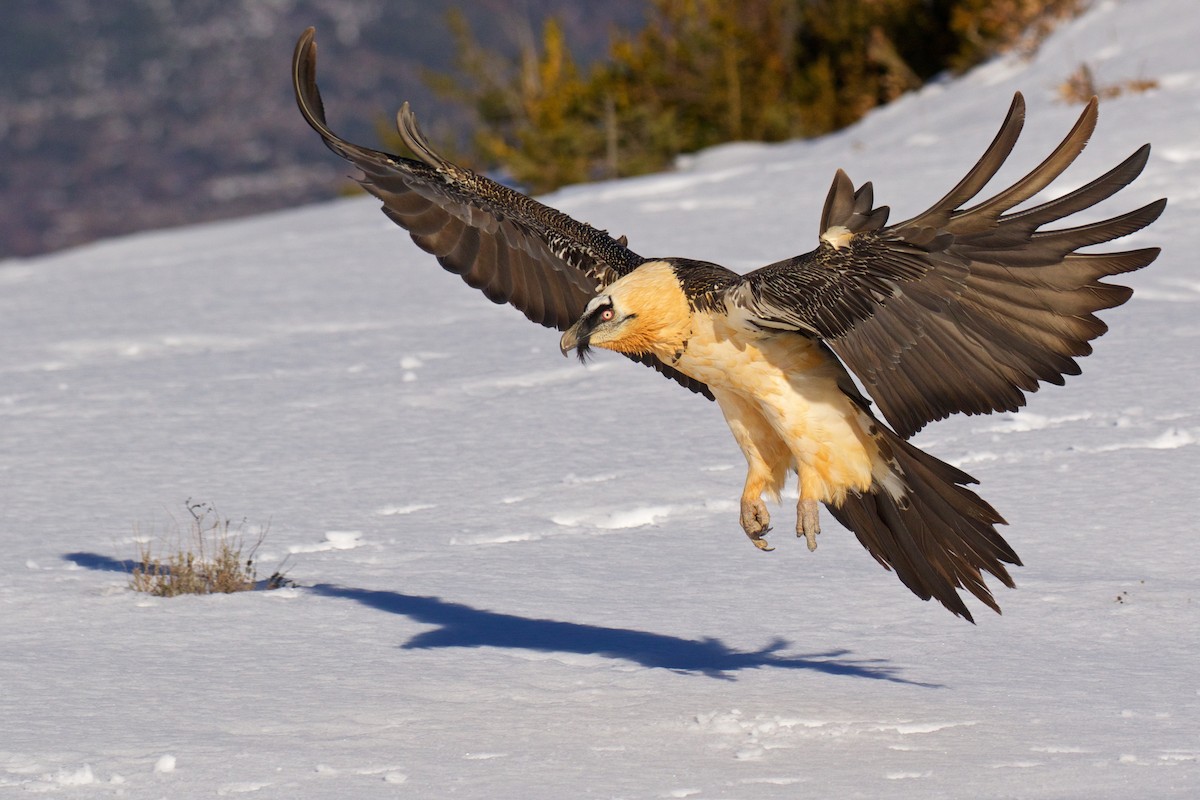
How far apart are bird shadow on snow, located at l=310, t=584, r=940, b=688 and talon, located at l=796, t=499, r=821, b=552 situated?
38cm

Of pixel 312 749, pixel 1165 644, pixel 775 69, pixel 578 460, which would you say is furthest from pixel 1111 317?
pixel 775 69

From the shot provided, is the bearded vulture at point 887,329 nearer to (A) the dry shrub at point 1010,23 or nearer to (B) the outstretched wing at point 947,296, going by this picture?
(B) the outstretched wing at point 947,296

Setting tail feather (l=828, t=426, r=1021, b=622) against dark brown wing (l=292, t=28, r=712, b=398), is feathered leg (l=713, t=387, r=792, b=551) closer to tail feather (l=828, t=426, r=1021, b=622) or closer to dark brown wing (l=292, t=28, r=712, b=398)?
tail feather (l=828, t=426, r=1021, b=622)

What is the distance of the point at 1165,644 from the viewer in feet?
17.4

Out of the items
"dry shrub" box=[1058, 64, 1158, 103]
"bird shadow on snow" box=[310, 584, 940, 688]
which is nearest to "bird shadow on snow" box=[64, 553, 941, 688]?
"bird shadow on snow" box=[310, 584, 940, 688]

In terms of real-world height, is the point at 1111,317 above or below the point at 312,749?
above

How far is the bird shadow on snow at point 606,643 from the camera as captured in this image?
536 cm

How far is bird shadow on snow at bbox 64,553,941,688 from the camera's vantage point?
5363 millimetres

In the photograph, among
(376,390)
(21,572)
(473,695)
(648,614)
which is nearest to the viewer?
(473,695)

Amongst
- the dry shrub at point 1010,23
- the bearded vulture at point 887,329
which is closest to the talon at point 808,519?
the bearded vulture at point 887,329

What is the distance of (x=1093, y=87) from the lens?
50.6 ft

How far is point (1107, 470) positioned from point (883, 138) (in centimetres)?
1002

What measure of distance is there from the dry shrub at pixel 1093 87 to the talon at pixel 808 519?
10.7m

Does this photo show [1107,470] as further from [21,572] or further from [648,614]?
[21,572]
